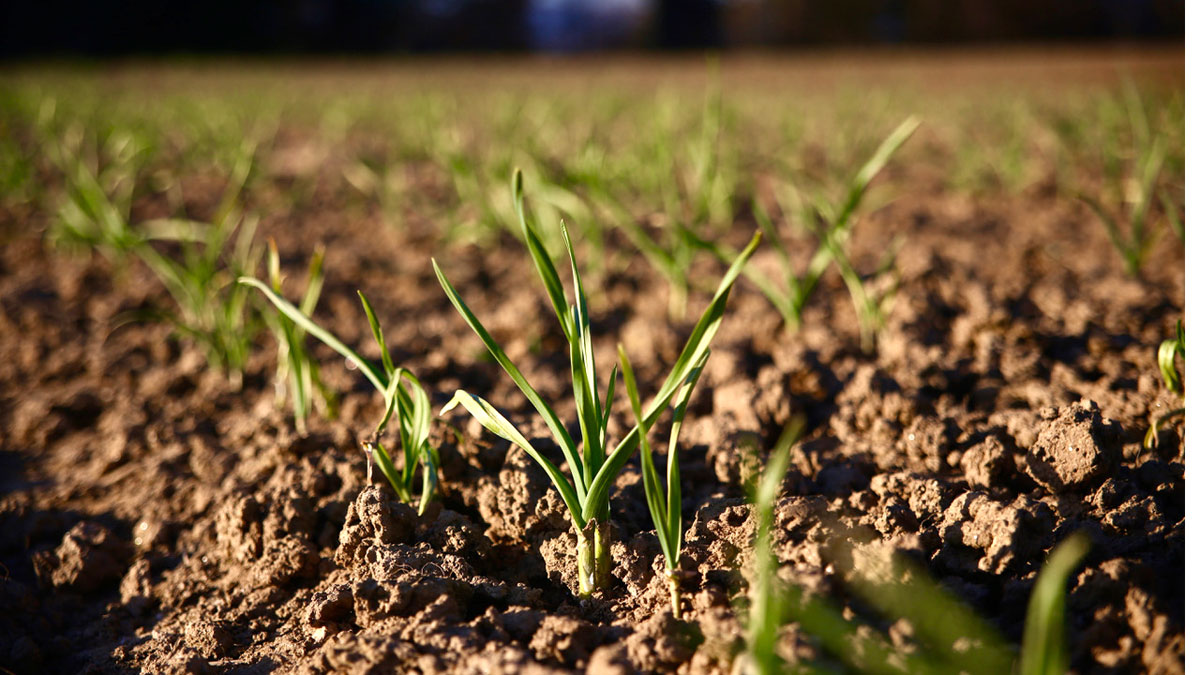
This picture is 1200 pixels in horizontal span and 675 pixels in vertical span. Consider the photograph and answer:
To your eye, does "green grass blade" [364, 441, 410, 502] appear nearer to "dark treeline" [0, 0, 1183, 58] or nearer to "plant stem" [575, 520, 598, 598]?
"plant stem" [575, 520, 598, 598]

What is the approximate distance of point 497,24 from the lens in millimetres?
27859

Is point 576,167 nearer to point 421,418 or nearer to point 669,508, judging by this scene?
point 421,418

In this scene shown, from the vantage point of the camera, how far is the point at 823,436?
4.02 ft

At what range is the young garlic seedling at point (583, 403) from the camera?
83 cm

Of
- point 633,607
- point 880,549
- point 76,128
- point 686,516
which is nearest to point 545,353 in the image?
point 686,516

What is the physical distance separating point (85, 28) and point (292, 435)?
25.2m

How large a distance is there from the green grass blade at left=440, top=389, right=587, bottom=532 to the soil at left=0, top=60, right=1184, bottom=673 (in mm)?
110

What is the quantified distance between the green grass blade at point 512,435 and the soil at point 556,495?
0.11m

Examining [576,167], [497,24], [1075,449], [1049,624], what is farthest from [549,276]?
[497,24]

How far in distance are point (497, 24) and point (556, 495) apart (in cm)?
2980

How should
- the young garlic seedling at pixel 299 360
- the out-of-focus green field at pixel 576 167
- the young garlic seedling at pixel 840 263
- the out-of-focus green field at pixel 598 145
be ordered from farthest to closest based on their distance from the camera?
the out-of-focus green field at pixel 598 145, the out-of-focus green field at pixel 576 167, the young garlic seedling at pixel 840 263, the young garlic seedling at pixel 299 360

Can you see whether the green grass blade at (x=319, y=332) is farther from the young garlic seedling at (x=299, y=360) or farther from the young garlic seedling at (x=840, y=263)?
the young garlic seedling at (x=840, y=263)

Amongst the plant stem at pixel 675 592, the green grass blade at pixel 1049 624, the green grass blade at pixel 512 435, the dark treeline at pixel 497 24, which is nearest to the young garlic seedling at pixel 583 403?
the green grass blade at pixel 512 435

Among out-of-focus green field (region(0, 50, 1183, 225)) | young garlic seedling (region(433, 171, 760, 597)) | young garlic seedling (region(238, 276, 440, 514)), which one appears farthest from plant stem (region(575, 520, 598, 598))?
out-of-focus green field (region(0, 50, 1183, 225))
